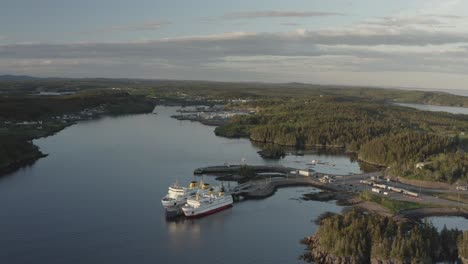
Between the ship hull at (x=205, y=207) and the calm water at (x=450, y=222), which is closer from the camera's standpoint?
the calm water at (x=450, y=222)

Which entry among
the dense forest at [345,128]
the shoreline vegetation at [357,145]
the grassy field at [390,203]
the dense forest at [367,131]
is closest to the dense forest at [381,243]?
the shoreline vegetation at [357,145]

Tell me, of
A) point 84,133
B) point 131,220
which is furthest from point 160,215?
point 84,133

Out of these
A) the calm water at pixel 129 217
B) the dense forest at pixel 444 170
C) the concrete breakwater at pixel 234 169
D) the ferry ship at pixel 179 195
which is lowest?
the calm water at pixel 129 217

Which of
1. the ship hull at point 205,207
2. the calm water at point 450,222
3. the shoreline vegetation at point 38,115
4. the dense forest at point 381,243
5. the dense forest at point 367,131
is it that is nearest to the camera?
the dense forest at point 381,243

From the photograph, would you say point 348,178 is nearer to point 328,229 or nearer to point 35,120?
point 328,229

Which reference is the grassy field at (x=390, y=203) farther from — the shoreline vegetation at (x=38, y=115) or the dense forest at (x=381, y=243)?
the shoreline vegetation at (x=38, y=115)
